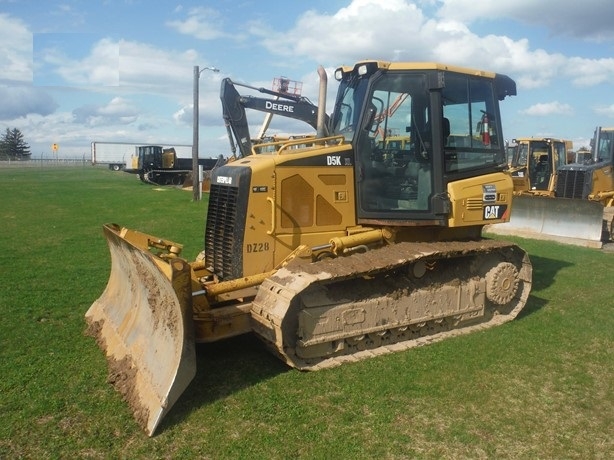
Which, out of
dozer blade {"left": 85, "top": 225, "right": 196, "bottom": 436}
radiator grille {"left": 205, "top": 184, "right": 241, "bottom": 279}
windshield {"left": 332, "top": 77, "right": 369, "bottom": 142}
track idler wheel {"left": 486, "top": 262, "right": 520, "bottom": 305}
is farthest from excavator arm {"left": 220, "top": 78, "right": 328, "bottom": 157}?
track idler wheel {"left": 486, "top": 262, "right": 520, "bottom": 305}

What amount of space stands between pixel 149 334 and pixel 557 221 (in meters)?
11.9

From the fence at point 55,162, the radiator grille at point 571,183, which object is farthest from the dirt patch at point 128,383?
the fence at point 55,162

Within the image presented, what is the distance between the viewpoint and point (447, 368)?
5750 millimetres

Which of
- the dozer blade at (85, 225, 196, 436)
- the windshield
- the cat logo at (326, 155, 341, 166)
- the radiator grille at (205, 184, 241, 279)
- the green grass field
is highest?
the windshield

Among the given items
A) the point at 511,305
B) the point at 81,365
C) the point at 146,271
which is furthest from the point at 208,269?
the point at 511,305

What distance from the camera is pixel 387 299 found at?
6160 mm

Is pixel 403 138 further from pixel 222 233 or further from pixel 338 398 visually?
pixel 338 398

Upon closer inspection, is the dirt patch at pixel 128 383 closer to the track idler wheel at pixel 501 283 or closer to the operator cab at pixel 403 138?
the operator cab at pixel 403 138

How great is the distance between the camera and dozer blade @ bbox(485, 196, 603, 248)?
45.1ft

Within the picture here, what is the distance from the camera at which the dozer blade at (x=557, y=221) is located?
1373 centimetres

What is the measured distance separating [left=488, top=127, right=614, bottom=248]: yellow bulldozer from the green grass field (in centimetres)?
637

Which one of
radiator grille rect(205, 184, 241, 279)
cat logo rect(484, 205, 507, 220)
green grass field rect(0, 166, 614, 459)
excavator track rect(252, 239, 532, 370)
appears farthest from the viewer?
cat logo rect(484, 205, 507, 220)

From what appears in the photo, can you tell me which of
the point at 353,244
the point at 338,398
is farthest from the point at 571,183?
the point at 338,398

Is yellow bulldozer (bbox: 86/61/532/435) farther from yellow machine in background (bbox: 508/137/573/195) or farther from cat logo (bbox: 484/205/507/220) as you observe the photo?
yellow machine in background (bbox: 508/137/573/195)
